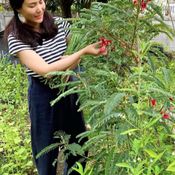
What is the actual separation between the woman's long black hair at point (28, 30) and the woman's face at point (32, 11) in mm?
25

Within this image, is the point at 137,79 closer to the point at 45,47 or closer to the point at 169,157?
the point at 169,157

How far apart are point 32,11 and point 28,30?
0.11 meters

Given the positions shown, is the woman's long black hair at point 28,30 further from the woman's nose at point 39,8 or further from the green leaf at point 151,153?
the green leaf at point 151,153

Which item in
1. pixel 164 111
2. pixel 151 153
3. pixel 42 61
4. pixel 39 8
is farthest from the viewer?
pixel 39 8

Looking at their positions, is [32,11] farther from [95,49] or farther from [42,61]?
[95,49]

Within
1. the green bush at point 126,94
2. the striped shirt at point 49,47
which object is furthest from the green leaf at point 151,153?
the striped shirt at point 49,47

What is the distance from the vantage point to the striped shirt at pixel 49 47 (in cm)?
207

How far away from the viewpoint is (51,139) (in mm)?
2352

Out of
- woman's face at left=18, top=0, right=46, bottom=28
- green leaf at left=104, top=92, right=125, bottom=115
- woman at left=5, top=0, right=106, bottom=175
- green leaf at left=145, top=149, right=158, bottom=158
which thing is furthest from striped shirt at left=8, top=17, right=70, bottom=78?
green leaf at left=145, top=149, right=158, bottom=158

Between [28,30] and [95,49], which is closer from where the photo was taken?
[95,49]

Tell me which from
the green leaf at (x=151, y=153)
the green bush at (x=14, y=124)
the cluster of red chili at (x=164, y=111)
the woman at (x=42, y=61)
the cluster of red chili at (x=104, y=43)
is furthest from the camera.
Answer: the green bush at (x=14, y=124)

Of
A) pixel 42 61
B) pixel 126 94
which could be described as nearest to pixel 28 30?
pixel 42 61

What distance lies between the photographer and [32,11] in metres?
2.08

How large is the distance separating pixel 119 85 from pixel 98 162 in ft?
1.01
